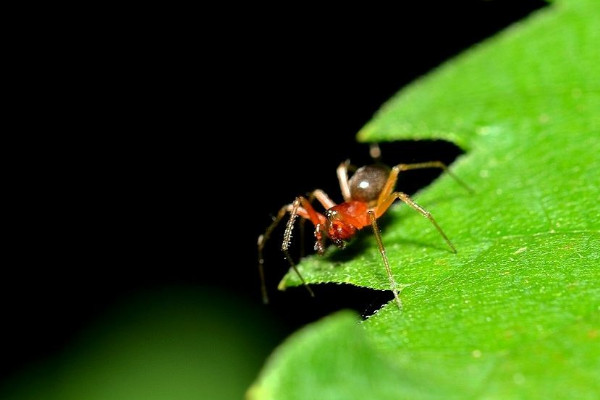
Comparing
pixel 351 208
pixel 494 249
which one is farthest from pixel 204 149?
pixel 494 249

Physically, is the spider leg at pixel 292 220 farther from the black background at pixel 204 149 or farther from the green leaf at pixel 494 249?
the black background at pixel 204 149

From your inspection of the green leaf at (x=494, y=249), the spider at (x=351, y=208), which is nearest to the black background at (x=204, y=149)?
the spider at (x=351, y=208)

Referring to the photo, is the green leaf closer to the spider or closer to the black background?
the spider

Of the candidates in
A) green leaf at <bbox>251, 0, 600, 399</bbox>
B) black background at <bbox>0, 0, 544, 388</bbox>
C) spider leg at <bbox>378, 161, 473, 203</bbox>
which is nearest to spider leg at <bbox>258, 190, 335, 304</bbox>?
green leaf at <bbox>251, 0, 600, 399</bbox>

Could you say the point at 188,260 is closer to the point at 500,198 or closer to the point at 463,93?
the point at 463,93

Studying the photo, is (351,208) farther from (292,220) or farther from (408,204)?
(408,204)
